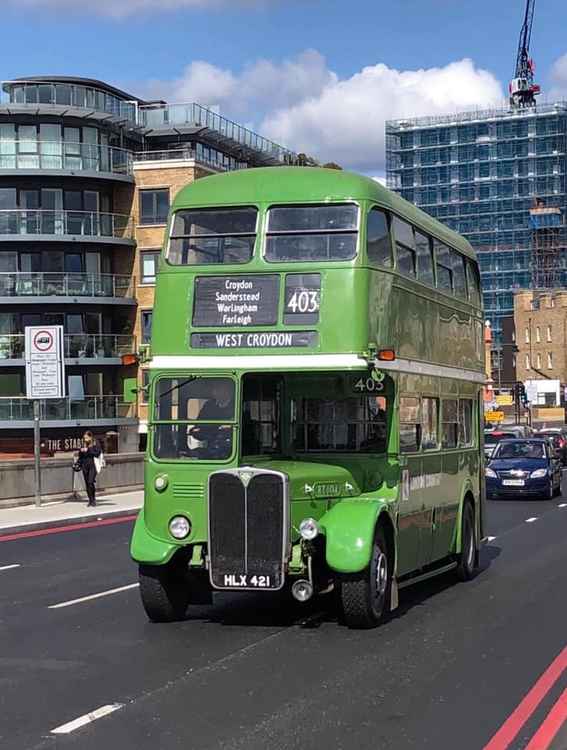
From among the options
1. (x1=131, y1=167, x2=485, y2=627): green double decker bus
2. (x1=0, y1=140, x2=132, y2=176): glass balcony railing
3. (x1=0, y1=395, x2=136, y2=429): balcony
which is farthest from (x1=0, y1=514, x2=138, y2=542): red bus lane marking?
(x1=0, y1=140, x2=132, y2=176): glass balcony railing

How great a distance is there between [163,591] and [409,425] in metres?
3.15

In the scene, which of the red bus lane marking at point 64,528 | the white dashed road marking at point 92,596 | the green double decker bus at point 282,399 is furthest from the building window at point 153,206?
the green double decker bus at point 282,399

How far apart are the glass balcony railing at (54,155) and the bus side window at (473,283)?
146ft

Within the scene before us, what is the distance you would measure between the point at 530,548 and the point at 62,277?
4262 centimetres

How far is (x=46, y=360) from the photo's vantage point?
29.6 meters

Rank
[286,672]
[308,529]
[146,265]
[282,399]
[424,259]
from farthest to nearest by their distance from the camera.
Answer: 1. [146,265]
2. [424,259]
3. [282,399]
4. [308,529]
5. [286,672]

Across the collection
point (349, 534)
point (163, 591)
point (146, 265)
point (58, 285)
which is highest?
point (146, 265)

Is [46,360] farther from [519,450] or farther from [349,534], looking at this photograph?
[349,534]

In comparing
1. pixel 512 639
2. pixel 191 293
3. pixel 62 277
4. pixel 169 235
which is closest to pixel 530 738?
pixel 512 639

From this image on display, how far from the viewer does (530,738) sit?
7340 millimetres

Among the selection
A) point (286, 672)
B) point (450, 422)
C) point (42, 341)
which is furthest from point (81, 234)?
point (286, 672)

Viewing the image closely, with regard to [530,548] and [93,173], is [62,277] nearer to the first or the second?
[93,173]

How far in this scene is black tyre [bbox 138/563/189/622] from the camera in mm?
11430

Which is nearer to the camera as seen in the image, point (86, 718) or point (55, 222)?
point (86, 718)
